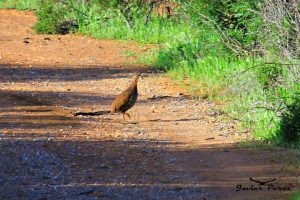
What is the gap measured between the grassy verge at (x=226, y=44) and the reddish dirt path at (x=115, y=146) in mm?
375

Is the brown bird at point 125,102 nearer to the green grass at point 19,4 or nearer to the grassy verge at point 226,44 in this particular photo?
the grassy verge at point 226,44

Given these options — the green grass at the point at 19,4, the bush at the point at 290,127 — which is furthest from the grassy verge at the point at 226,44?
the green grass at the point at 19,4

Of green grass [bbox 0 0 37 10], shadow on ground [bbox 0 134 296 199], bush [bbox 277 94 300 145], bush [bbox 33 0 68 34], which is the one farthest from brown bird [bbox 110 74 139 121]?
green grass [bbox 0 0 37 10]

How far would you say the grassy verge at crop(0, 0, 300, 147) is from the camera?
452 inches

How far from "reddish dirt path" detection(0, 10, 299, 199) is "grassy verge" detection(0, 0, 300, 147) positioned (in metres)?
0.38

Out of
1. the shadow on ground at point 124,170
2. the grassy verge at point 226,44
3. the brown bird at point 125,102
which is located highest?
the grassy verge at point 226,44

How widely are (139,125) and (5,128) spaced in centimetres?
178

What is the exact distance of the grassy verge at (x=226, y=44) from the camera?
11484mm

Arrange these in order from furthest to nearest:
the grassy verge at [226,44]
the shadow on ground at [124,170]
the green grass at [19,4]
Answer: the green grass at [19,4]
the grassy verge at [226,44]
the shadow on ground at [124,170]

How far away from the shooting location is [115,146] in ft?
34.4

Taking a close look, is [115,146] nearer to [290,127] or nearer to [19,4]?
Result: [290,127]

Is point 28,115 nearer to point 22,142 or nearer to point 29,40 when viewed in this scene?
point 22,142

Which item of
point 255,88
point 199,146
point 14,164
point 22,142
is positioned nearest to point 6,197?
point 14,164

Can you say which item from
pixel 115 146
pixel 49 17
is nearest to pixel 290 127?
pixel 115 146
